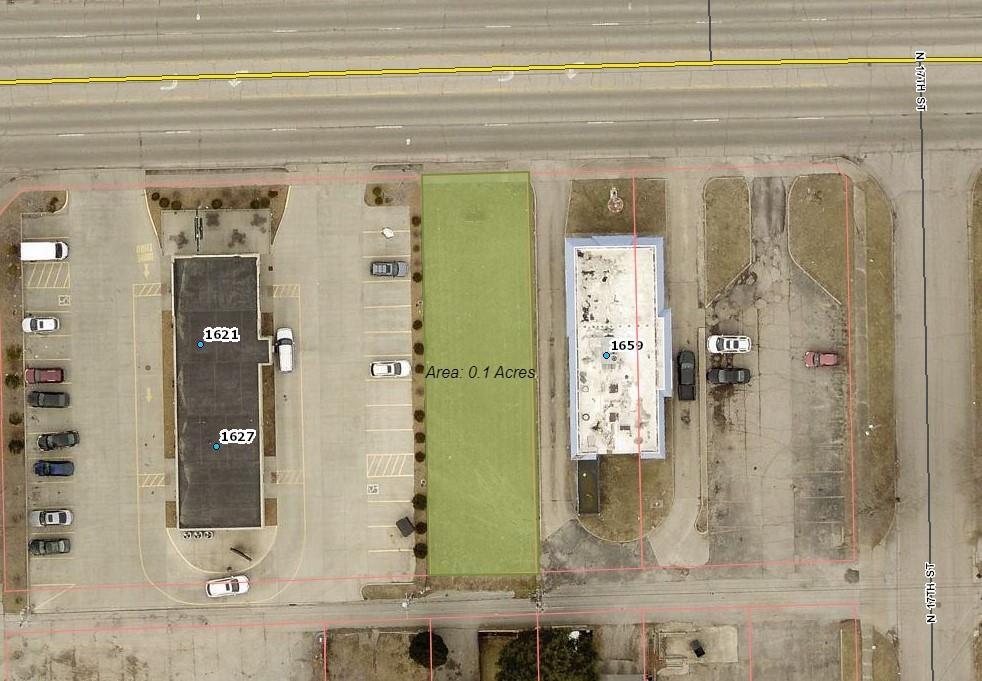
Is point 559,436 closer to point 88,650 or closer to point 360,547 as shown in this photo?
point 360,547

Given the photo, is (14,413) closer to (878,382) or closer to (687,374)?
(687,374)

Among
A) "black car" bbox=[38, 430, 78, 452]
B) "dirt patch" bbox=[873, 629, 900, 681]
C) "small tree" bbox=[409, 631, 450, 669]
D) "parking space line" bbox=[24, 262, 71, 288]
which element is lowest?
"dirt patch" bbox=[873, 629, 900, 681]

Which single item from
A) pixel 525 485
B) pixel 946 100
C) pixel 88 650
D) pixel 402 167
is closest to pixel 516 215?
pixel 402 167

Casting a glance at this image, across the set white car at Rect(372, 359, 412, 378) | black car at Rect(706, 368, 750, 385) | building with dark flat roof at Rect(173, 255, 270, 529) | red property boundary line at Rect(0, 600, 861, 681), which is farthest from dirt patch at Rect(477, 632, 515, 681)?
black car at Rect(706, 368, 750, 385)

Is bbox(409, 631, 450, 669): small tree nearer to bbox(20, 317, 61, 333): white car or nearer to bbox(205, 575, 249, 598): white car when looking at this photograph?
bbox(205, 575, 249, 598): white car

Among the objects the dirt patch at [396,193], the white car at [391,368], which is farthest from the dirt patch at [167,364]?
the dirt patch at [396,193]

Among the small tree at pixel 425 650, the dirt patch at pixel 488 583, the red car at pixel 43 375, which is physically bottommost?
the small tree at pixel 425 650

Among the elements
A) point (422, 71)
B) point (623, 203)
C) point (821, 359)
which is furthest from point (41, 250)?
point (821, 359)

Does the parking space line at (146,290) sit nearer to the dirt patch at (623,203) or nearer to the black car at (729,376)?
the dirt patch at (623,203)
